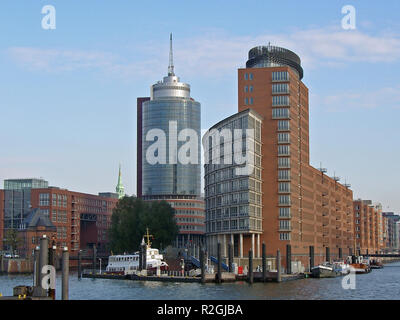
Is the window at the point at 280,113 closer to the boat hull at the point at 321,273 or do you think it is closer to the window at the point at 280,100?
the window at the point at 280,100

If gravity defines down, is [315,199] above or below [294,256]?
above

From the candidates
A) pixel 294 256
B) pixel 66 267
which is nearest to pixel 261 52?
pixel 294 256

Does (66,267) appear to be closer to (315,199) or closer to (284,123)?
(284,123)

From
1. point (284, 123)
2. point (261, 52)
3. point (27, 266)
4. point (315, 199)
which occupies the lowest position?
point (27, 266)

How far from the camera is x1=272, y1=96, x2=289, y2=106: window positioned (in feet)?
512

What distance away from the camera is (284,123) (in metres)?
156

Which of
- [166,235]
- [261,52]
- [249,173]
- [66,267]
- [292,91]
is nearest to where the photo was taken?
[66,267]

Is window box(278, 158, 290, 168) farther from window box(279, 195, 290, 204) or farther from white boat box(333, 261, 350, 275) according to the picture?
white boat box(333, 261, 350, 275)

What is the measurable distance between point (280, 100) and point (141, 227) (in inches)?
2165

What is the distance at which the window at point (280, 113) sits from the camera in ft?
511

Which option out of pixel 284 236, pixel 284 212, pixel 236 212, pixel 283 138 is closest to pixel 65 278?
pixel 236 212

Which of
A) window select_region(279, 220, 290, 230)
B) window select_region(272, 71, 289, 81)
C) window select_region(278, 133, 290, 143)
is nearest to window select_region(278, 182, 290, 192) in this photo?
window select_region(279, 220, 290, 230)

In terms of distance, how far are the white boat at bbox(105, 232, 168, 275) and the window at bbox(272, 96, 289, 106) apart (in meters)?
44.4
